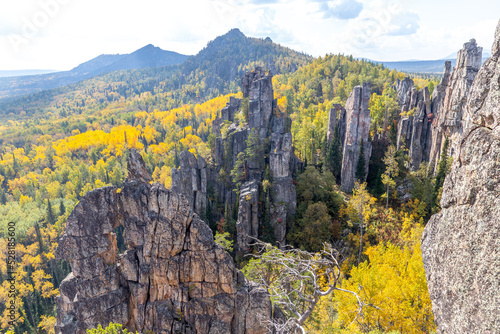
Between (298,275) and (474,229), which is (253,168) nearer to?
(298,275)

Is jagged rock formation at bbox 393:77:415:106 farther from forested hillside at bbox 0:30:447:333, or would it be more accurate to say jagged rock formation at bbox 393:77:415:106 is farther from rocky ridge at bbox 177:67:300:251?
rocky ridge at bbox 177:67:300:251

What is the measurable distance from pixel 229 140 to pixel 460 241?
49.3m

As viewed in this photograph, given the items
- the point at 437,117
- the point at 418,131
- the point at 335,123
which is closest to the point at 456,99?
the point at 437,117

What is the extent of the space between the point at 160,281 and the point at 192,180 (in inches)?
1158

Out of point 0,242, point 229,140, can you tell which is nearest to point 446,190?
point 229,140

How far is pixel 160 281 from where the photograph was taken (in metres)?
21.3

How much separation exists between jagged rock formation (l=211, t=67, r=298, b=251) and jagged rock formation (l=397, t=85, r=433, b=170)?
21.8 m

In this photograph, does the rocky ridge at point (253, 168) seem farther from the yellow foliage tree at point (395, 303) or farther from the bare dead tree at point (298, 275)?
the yellow foliage tree at point (395, 303)

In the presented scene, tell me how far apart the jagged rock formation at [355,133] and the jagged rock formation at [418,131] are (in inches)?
437

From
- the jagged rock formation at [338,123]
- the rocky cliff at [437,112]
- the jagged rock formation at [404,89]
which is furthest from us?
the jagged rock formation at [404,89]

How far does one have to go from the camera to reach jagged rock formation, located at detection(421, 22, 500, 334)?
5355 millimetres

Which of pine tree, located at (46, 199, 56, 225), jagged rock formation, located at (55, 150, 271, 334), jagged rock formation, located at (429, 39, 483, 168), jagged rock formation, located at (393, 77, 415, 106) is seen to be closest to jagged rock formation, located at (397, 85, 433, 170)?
jagged rock formation, located at (429, 39, 483, 168)

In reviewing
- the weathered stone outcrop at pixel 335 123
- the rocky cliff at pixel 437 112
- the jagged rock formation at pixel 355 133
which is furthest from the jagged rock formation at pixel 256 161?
the rocky cliff at pixel 437 112

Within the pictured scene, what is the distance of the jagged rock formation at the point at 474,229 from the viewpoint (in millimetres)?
5355
